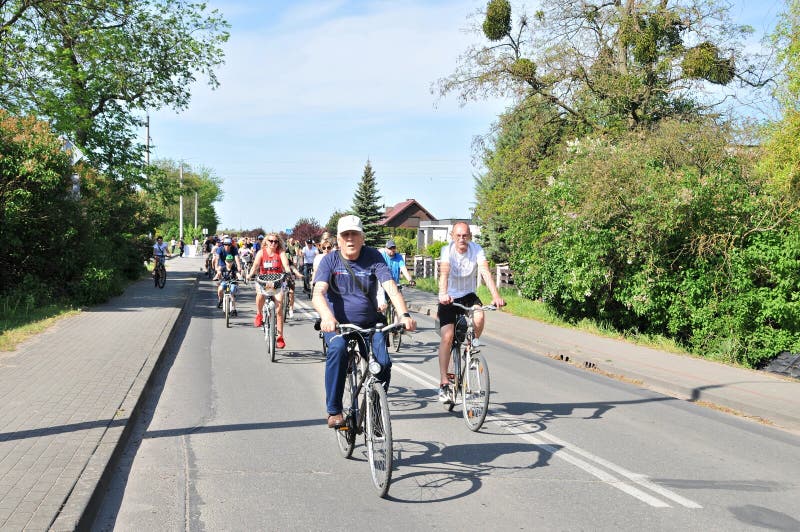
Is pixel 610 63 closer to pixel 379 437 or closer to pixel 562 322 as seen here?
pixel 562 322

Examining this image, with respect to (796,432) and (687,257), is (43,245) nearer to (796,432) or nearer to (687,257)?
(687,257)

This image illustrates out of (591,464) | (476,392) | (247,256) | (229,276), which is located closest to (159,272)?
(247,256)

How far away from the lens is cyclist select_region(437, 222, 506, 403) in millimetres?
7551

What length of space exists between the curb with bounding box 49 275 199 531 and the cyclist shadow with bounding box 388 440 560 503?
75.4 inches

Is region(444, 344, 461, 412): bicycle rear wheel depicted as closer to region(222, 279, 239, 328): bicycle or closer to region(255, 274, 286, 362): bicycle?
region(255, 274, 286, 362): bicycle

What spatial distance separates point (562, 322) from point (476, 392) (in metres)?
12.3

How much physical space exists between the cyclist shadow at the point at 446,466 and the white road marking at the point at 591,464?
12 centimetres

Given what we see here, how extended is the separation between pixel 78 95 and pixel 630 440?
20527mm

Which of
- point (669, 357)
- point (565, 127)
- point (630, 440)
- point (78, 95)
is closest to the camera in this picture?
point (630, 440)

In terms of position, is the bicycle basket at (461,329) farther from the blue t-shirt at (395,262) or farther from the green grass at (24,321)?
the green grass at (24,321)

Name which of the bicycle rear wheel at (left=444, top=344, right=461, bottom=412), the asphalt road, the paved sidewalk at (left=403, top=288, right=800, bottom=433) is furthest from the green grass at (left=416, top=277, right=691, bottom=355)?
the bicycle rear wheel at (left=444, top=344, right=461, bottom=412)

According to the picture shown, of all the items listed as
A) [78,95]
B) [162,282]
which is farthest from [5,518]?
[162,282]

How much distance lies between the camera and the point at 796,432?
25.5 feet

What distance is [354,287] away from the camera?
572cm
